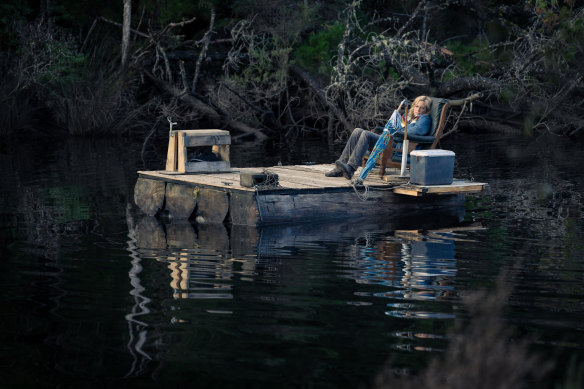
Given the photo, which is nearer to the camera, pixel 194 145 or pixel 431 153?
pixel 431 153

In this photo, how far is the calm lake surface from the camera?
18.6ft

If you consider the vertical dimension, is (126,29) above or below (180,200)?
above

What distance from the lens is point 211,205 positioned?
11.3 meters

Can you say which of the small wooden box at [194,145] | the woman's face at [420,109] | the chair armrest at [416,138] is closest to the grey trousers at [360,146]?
the chair armrest at [416,138]

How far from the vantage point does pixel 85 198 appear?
1334cm

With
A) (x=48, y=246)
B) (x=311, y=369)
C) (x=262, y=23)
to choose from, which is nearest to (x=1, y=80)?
(x=262, y=23)

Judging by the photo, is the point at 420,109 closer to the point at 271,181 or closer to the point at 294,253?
the point at 271,181

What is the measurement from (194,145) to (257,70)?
12293mm

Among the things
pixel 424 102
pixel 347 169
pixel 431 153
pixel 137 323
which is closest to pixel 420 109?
pixel 424 102

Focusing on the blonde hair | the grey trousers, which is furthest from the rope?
the blonde hair

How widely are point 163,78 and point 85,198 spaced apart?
1226 centimetres

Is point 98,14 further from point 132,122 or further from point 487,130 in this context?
point 487,130

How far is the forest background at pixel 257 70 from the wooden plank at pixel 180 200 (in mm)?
8888

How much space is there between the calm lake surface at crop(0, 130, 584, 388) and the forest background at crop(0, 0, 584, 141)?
24.5 feet
